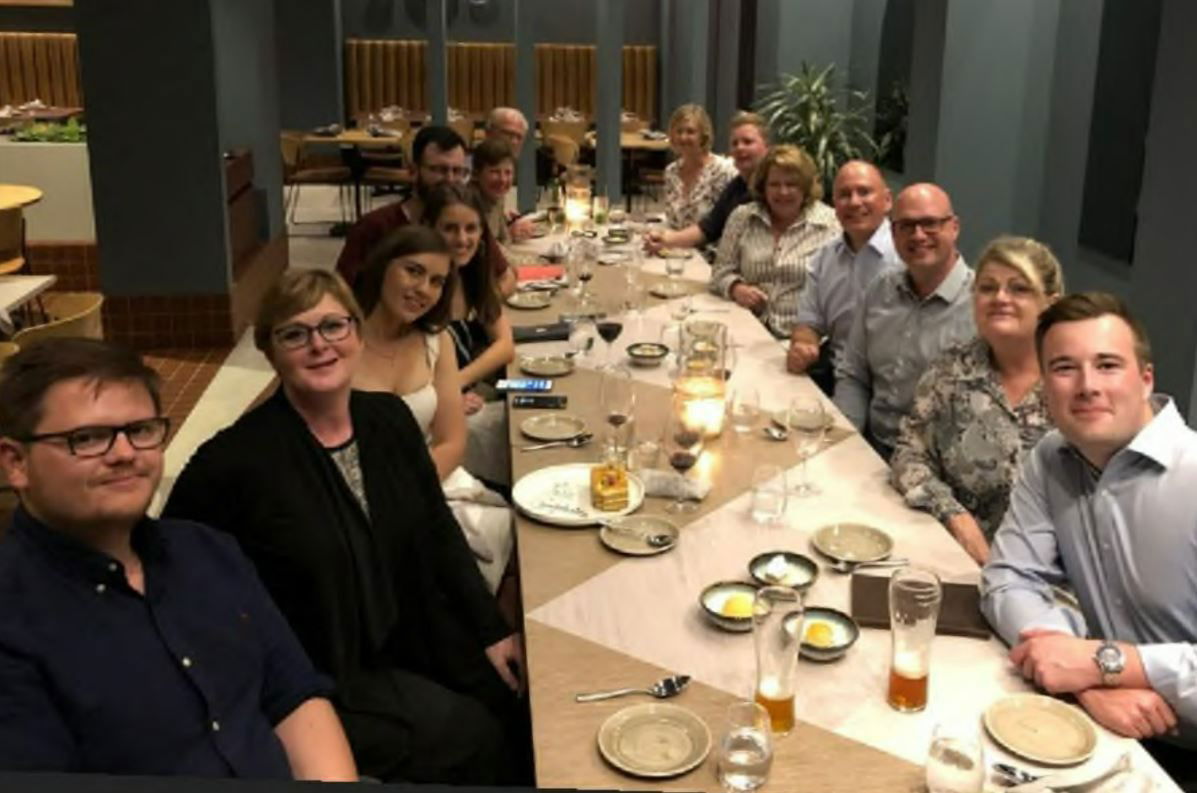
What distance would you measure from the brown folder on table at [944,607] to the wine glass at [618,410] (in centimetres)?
71

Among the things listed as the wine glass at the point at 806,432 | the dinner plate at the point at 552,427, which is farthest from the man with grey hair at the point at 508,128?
the wine glass at the point at 806,432

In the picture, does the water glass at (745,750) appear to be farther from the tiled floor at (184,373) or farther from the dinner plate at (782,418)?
the tiled floor at (184,373)

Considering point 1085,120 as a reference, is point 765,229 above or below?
below

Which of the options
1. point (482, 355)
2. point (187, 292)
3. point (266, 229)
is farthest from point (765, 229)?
point (266, 229)

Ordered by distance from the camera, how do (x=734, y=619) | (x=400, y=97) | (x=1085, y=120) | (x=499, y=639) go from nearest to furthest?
(x=734, y=619), (x=499, y=639), (x=1085, y=120), (x=400, y=97)

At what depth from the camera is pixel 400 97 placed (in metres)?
14.3

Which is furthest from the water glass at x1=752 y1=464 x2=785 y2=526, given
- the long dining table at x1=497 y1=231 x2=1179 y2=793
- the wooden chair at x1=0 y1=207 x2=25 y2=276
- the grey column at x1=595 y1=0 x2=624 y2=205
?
the grey column at x1=595 y1=0 x2=624 y2=205

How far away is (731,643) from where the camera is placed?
2010 millimetres

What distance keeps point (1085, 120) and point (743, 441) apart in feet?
11.1

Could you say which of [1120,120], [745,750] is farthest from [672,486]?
[1120,120]

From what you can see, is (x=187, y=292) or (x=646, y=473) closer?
(x=646, y=473)

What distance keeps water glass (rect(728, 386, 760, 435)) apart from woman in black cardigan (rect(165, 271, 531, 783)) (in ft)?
3.18

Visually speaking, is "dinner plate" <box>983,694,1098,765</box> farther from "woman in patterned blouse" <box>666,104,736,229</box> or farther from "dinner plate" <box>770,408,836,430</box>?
"woman in patterned blouse" <box>666,104,736,229</box>

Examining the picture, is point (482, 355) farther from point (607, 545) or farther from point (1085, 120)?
point (1085, 120)
